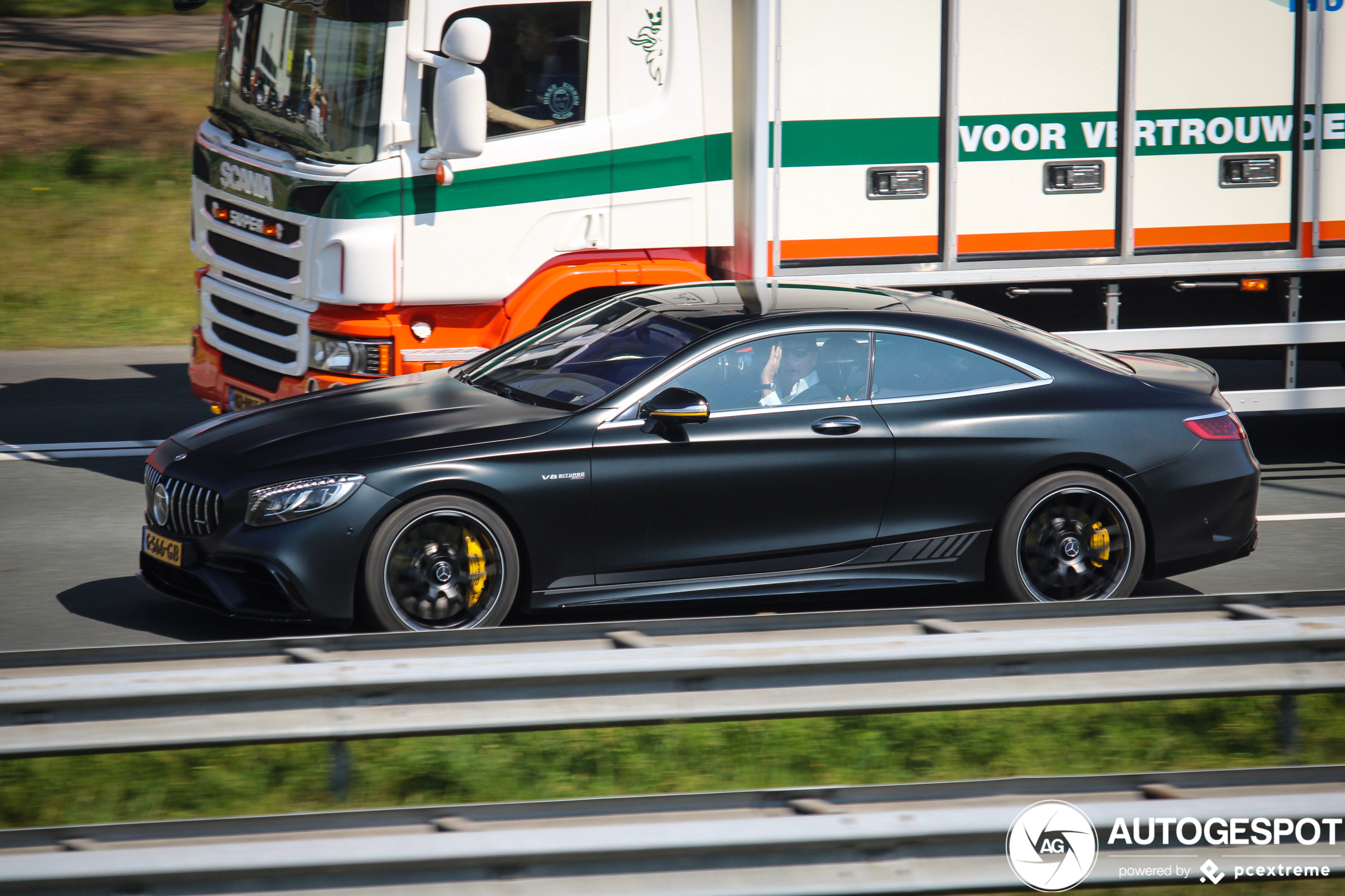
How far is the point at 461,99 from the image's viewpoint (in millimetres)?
7531

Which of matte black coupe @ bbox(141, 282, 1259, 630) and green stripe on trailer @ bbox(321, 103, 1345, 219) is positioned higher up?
green stripe on trailer @ bbox(321, 103, 1345, 219)

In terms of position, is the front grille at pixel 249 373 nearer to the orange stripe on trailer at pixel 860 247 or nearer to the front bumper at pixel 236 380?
the front bumper at pixel 236 380

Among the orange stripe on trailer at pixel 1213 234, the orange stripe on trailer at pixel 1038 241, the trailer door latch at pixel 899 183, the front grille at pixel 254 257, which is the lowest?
the front grille at pixel 254 257

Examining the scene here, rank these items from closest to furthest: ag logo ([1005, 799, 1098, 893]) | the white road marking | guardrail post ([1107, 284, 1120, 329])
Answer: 1. ag logo ([1005, 799, 1098, 893])
2. guardrail post ([1107, 284, 1120, 329])
3. the white road marking

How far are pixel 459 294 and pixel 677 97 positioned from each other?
1.61m

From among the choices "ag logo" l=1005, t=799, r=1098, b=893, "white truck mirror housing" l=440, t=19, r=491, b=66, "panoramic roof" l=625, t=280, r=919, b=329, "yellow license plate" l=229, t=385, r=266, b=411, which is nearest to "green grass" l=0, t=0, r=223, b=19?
"yellow license plate" l=229, t=385, r=266, b=411

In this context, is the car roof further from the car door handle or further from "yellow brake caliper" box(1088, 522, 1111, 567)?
"yellow brake caliper" box(1088, 522, 1111, 567)

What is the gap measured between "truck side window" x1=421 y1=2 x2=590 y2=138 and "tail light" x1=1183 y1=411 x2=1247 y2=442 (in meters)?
3.58

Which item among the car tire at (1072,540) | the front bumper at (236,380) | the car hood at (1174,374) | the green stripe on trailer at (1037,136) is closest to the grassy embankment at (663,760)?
the car tire at (1072,540)

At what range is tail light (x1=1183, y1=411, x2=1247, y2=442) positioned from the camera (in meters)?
6.50

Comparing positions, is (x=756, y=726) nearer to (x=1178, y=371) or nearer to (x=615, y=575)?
(x=615, y=575)

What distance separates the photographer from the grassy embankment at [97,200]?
46.3 ft

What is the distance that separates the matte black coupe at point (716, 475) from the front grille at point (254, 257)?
1729 mm

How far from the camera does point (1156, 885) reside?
143 inches
